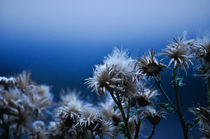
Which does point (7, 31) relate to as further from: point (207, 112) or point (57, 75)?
point (207, 112)

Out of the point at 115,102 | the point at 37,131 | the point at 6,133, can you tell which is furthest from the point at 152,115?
the point at 6,133

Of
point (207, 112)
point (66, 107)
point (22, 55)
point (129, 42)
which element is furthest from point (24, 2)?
point (207, 112)

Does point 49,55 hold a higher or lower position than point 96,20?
lower

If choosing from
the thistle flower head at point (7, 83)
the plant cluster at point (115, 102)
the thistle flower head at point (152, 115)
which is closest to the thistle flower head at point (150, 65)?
the plant cluster at point (115, 102)

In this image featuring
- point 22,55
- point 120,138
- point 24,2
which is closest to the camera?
point 120,138

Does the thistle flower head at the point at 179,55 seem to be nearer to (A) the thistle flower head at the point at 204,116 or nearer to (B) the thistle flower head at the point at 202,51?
(B) the thistle flower head at the point at 202,51

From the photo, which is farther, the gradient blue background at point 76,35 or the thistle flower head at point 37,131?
the gradient blue background at point 76,35

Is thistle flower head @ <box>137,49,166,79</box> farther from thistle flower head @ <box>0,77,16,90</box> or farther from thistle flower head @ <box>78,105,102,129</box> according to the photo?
thistle flower head @ <box>0,77,16,90</box>
